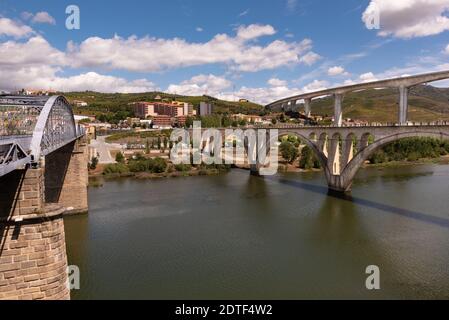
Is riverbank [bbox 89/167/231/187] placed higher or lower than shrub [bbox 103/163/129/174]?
lower

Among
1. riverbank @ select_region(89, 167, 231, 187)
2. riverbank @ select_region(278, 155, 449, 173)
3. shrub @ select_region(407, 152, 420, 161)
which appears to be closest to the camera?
riverbank @ select_region(89, 167, 231, 187)

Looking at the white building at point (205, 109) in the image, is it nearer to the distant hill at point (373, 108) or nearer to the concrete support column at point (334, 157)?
the distant hill at point (373, 108)

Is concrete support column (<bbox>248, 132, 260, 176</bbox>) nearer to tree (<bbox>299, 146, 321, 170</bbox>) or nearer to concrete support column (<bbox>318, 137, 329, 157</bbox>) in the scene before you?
tree (<bbox>299, 146, 321, 170</bbox>)

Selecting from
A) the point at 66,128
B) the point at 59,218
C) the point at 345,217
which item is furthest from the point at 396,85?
the point at 59,218

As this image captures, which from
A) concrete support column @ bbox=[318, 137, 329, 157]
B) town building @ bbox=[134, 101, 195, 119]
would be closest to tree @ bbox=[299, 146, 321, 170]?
concrete support column @ bbox=[318, 137, 329, 157]

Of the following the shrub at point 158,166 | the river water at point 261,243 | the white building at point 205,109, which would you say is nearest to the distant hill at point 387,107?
the white building at point 205,109
